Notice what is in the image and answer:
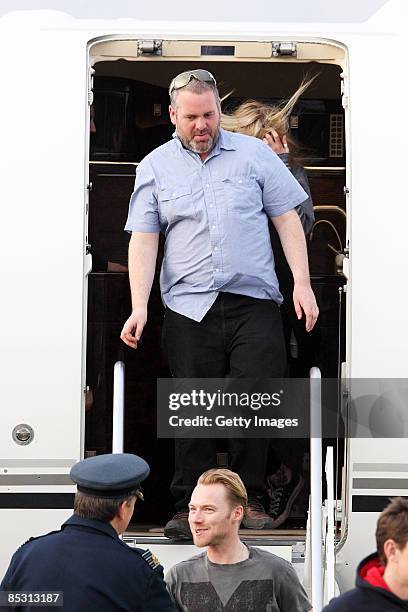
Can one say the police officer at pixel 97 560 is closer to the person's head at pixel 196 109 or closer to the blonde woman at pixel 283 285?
the person's head at pixel 196 109

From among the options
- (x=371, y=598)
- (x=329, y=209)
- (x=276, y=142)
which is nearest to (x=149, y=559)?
(x=371, y=598)

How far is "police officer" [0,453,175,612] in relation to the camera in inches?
185

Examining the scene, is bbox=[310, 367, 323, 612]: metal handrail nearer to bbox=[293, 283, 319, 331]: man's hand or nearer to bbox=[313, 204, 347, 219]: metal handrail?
bbox=[293, 283, 319, 331]: man's hand

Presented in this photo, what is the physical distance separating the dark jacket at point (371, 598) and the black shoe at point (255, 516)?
8.32 ft

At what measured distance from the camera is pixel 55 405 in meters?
6.80

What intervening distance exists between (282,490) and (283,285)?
3.37 feet

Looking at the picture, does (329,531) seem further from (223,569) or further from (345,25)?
(345,25)

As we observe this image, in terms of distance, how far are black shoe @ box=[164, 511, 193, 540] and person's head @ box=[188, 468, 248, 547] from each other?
1.10 metres

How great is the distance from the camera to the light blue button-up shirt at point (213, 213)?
6652mm

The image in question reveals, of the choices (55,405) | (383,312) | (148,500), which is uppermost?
(383,312)

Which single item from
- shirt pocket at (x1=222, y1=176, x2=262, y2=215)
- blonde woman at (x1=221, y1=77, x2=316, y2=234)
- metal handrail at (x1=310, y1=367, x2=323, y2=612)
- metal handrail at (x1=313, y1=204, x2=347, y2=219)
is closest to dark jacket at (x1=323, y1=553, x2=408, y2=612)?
metal handrail at (x1=310, y1=367, x2=323, y2=612)

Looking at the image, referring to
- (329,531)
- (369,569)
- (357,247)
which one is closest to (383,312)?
(357,247)

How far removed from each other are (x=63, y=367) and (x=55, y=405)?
174mm

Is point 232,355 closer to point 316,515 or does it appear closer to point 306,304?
point 306,304
